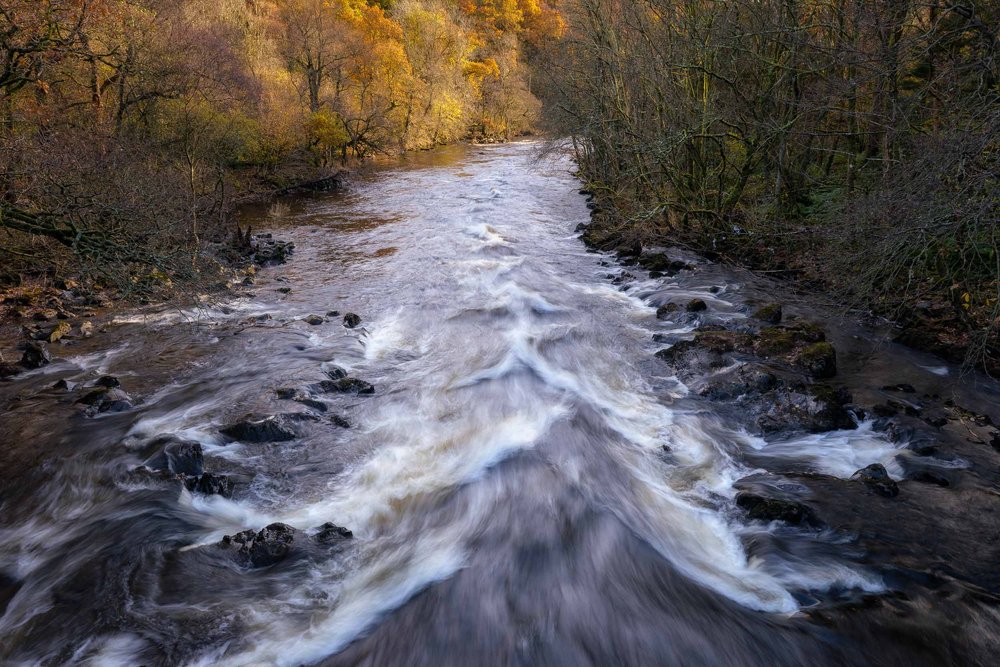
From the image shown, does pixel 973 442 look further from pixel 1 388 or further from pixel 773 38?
pixel 1 388

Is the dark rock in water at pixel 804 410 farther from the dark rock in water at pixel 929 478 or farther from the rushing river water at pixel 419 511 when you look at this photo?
the dark rock in water at pixel 929 478

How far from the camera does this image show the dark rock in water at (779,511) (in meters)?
5.57

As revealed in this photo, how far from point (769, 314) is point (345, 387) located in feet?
25.0

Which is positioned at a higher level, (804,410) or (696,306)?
(804,410)

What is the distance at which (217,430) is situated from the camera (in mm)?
7383

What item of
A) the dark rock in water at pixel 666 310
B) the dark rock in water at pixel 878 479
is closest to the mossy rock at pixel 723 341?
the dark rock in water at pixel 666 310

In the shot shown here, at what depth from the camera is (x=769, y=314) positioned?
1053 centimetres

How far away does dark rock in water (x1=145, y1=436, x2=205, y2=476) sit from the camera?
21.4 feet

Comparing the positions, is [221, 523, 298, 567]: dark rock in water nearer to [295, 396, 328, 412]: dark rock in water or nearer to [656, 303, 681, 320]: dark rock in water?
[295, 396, 328, 412]: dark rock in water

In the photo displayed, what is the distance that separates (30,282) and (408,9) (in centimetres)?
4523

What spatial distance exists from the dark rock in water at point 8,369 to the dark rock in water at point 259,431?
4133 millimetres

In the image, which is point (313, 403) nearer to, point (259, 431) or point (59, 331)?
point (259, 431)

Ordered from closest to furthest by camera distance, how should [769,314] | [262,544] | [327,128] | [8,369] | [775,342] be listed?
[262,544] < [8,369] < [775,342] < [769,314] < [327,128]

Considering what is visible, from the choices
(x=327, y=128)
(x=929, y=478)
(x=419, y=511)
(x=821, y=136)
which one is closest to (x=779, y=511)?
(x=929, y=478)
